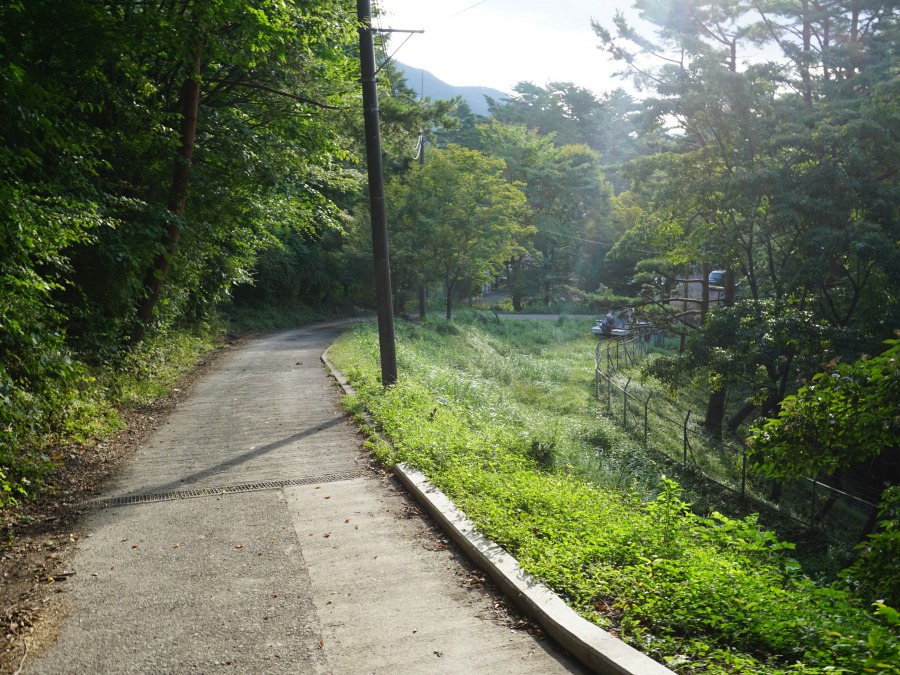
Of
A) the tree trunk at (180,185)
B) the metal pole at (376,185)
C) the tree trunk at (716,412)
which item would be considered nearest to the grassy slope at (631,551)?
the metal pole at (376,185)

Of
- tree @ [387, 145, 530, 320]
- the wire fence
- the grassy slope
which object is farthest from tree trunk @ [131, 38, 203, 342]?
tree @ [387, 145, 530, 320]

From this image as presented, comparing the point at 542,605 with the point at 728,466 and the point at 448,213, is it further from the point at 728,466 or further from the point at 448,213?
the point at 448,213

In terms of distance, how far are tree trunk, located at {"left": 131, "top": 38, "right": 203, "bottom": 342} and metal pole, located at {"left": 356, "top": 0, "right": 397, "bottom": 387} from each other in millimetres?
2995

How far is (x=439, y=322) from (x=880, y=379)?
24.9m

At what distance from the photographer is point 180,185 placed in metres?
12.3

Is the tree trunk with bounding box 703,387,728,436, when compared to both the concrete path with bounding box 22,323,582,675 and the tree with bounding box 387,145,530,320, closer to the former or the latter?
the tree with bounding box 387,145,530,320

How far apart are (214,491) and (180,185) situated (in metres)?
7.24

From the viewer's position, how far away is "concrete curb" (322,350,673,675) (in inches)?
141

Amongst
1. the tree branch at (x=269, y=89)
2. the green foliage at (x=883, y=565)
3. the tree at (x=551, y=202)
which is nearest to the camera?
the green foliage at (x=883, y=565)

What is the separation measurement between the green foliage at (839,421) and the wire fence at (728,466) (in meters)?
2.53

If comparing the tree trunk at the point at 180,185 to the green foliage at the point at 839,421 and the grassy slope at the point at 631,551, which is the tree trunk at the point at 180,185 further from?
the green foliage at the point at 839,421

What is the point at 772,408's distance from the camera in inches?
619

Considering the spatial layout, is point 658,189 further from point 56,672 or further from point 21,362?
point 56,672

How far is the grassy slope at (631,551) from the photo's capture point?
3.56 metres
